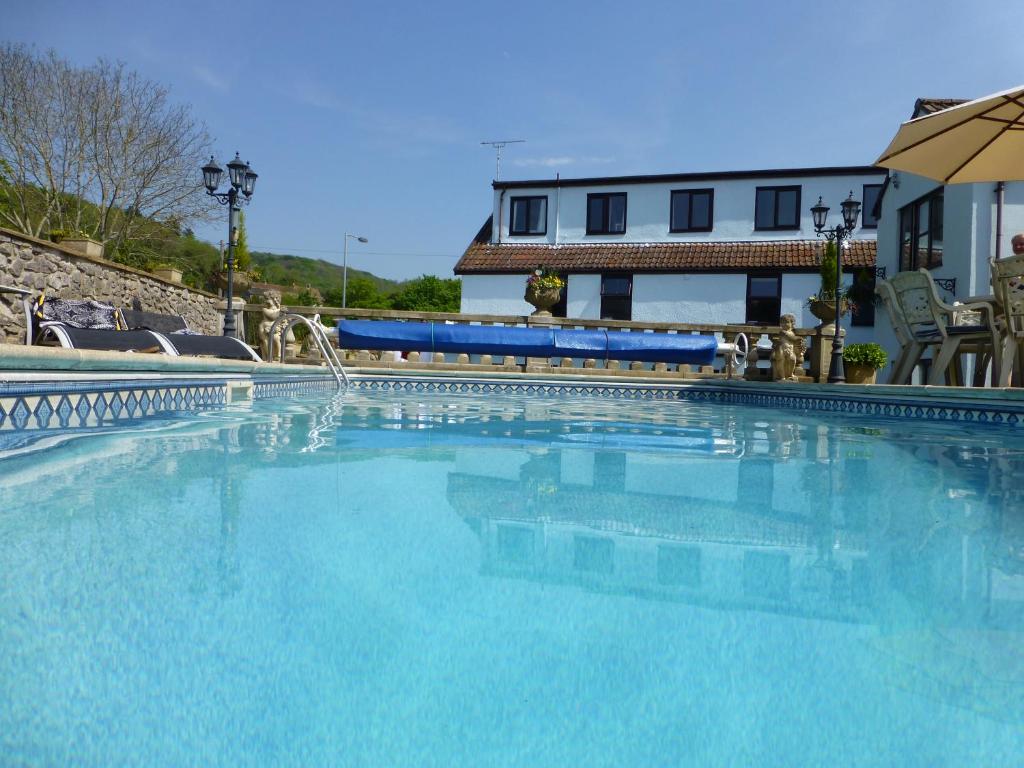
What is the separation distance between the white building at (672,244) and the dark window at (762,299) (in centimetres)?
3

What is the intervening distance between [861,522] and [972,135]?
6551 millimetres

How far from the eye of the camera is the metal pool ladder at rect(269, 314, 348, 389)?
9741mm

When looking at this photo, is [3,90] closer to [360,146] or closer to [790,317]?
[360,146]

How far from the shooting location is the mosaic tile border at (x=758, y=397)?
7.02 meters

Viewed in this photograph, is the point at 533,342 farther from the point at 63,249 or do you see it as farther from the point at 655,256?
the point at 655,256

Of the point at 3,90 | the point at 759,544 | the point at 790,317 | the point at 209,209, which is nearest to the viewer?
the point at 759,544

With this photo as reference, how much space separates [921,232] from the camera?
16234 millimetres

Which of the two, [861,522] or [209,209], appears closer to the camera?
[861,522]

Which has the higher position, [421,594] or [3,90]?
[3,90]

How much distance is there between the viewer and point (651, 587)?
1.78 m

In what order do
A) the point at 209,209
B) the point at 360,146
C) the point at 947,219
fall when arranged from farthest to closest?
the point at 360,146 → the point at 209,209 → the point at 947,219

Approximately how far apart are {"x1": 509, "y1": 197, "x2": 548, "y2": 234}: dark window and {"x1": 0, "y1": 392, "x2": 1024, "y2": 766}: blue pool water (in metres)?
23.0

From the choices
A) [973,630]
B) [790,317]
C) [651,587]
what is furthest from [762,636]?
[790,317]

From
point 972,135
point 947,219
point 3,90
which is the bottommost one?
point 972,135
